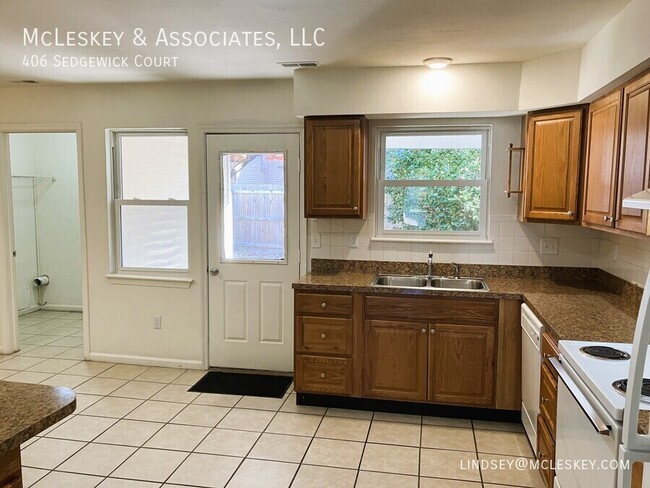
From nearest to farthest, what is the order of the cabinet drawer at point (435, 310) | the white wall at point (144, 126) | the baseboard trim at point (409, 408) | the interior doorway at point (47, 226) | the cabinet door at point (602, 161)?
the cabinet door at point (602, 161), the cabinet drawer at point (435, 310), the baseboard trim at point (409, 408), the white wall at point (144, 126), the interior doorway at point (47, 226)

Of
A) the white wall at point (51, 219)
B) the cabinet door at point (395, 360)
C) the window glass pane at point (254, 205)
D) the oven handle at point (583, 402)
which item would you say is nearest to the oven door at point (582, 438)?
the oven handle at point (583, 402)

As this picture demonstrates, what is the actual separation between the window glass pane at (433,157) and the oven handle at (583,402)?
1.98m

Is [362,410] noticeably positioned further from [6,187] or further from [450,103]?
[6,187]

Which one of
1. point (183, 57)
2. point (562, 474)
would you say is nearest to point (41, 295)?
point (183, 57)

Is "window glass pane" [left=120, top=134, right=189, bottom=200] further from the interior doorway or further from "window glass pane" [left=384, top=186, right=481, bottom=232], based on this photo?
the interior doorway

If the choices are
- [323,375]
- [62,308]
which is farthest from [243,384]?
[62,308]

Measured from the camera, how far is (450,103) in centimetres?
337

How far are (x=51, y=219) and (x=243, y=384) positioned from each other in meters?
3.75

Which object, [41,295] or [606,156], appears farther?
[41,295]

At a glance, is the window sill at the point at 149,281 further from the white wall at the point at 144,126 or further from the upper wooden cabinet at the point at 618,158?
the upper wooden cabinet at the point at 618,158

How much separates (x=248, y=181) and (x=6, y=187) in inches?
88.8

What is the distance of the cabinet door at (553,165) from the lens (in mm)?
3051

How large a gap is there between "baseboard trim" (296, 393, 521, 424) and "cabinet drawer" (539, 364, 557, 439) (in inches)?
30.6

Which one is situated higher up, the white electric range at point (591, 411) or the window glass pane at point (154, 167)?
the window glass pane at point (154, 167)
